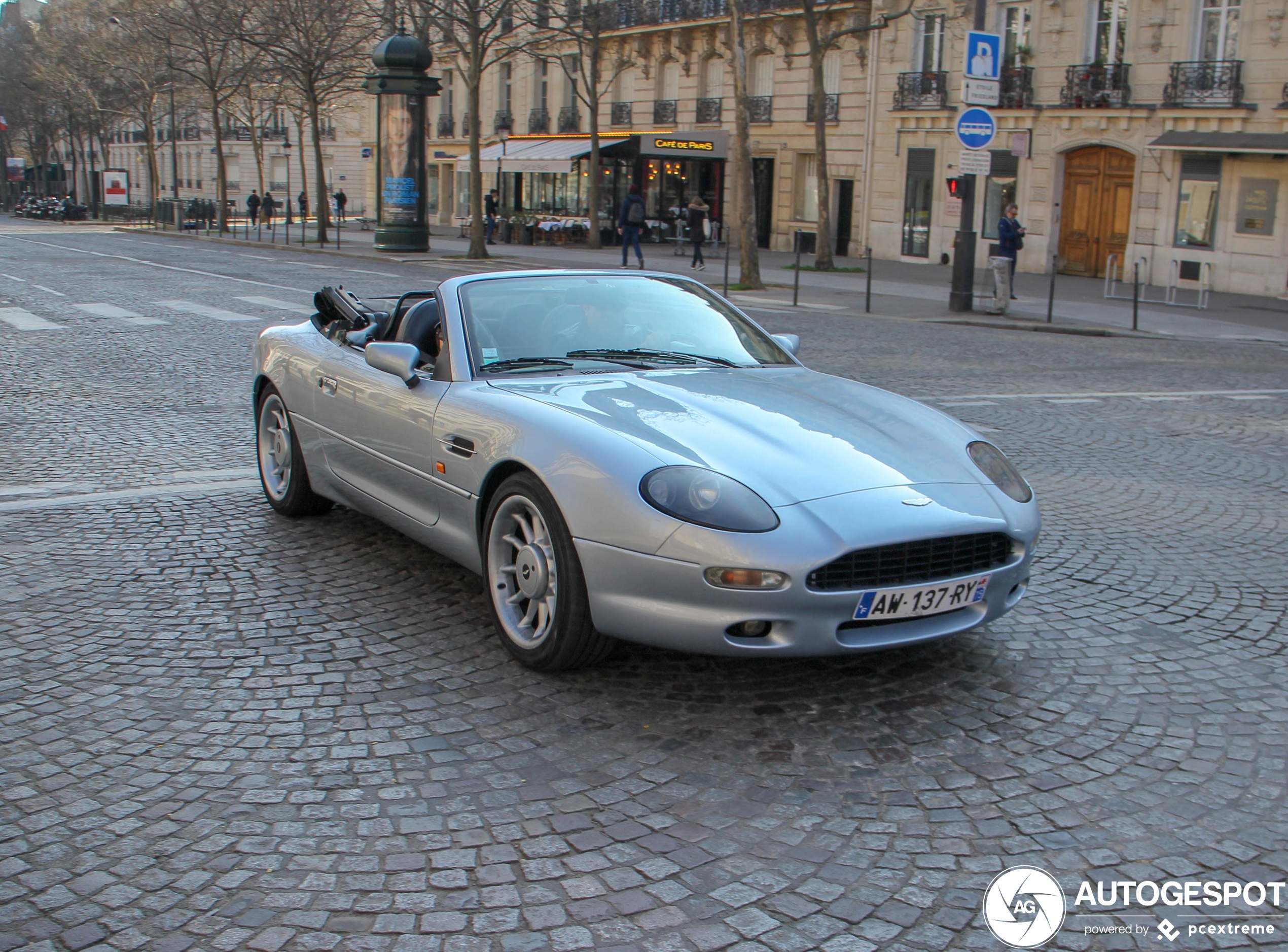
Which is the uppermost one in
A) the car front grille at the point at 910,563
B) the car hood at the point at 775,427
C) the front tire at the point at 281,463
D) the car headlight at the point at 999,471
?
the car hood at the point at 775,427

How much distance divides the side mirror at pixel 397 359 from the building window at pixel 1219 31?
91.6 ft

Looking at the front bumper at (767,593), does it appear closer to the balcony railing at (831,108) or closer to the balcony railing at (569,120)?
the balcony railing at (831,108)

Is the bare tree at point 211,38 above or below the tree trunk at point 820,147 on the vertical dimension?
above

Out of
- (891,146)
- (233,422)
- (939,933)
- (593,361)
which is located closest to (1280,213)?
(891,146)

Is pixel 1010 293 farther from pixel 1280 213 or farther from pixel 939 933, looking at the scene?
pixel 939 933

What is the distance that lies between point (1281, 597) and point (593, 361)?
3.10 metres

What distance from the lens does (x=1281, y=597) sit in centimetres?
554

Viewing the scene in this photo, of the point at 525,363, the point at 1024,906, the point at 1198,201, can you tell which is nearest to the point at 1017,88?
the point at 1198,201

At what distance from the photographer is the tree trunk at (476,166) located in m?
33.6

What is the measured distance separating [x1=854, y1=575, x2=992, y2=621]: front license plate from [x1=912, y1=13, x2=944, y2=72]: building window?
3408cm

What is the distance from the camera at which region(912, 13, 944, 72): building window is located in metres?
35.4

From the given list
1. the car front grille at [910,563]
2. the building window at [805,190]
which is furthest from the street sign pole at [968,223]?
the building window at [805,190]

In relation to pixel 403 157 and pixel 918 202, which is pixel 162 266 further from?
pixel 918 202

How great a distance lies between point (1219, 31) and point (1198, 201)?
366cm
